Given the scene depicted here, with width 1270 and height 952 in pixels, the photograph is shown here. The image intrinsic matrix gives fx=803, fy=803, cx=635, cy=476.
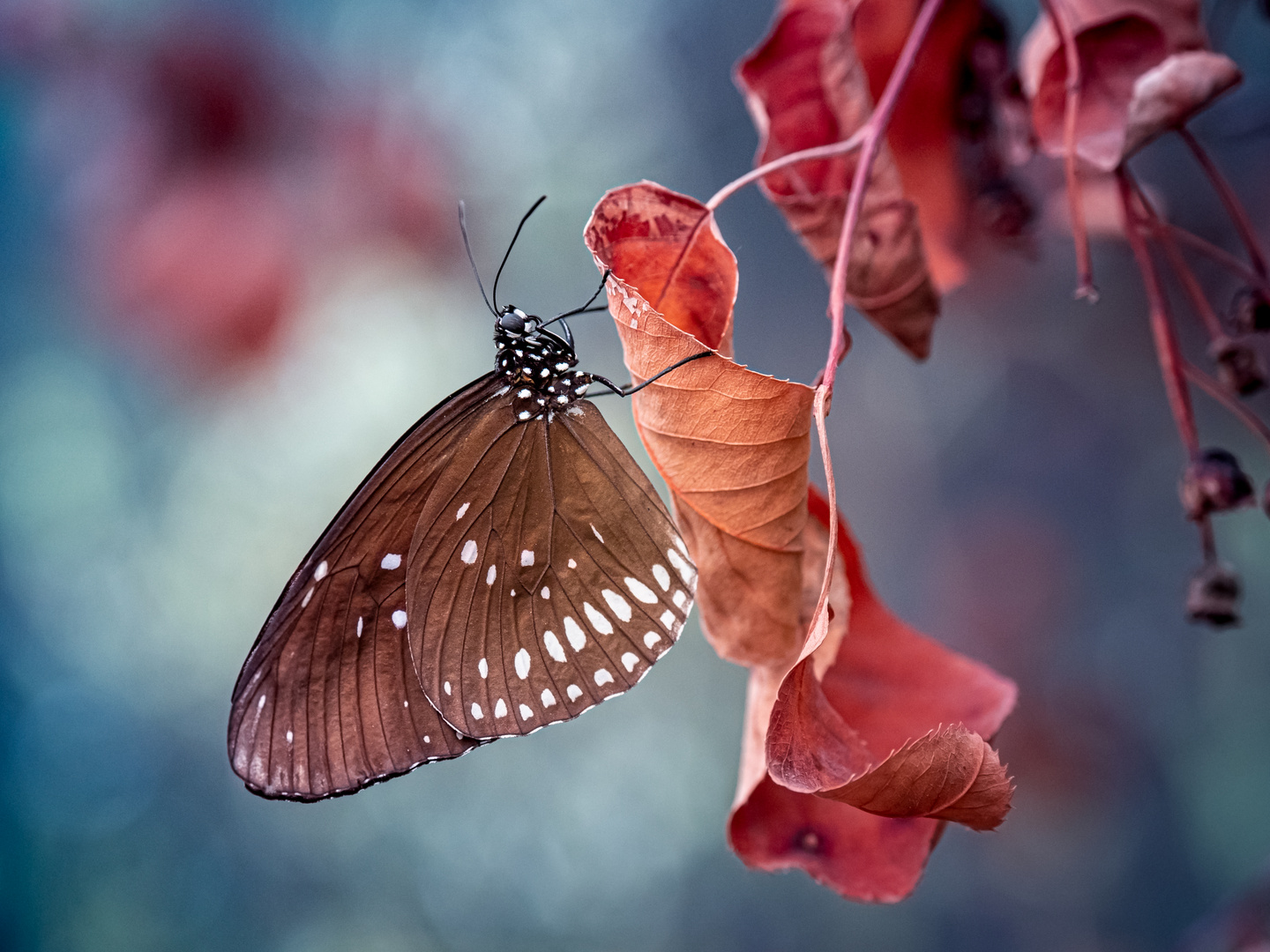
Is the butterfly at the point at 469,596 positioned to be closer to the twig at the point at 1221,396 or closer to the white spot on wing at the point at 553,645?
the white spot on wing at the point at 553,645

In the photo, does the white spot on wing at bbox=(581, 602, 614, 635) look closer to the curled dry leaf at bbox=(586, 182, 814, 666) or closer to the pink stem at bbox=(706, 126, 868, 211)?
the curled dry leaf at bbox=(586, 182, 814, 666)

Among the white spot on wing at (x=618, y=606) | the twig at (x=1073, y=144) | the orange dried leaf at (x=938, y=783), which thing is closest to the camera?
the orange dried leaf at (x=938, y=783)

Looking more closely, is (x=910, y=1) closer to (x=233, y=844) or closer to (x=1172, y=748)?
(x=1172, y=748)

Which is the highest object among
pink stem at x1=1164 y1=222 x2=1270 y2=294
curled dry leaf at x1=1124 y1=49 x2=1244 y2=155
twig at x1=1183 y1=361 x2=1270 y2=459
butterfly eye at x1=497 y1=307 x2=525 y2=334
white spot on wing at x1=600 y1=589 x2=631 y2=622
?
butterfly eye at x1=497 y1=307 x2=525 y2=334

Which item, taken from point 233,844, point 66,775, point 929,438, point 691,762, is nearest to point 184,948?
point 233,844

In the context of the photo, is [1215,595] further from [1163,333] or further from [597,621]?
[597,621]

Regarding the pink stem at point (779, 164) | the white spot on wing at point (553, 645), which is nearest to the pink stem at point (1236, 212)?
the pink stem at point (779, 164)

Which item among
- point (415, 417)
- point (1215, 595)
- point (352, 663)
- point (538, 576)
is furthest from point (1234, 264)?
point (415, 417)

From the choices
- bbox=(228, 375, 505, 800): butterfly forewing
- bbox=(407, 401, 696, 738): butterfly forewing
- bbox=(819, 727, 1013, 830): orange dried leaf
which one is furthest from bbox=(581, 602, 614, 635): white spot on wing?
bbox=(819, 727, 1013, 830): orange dried leaf
